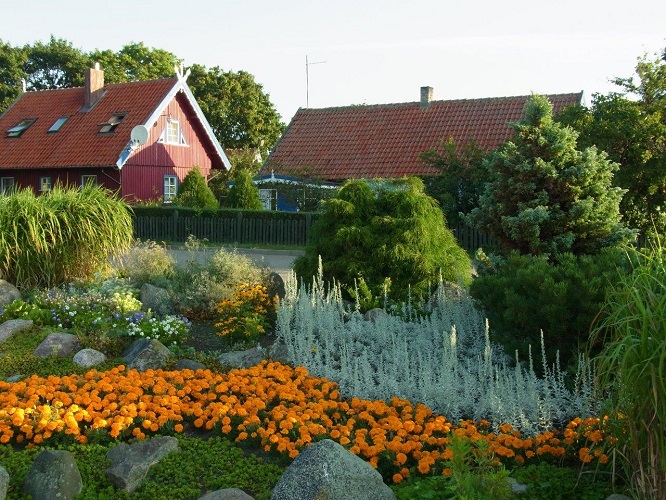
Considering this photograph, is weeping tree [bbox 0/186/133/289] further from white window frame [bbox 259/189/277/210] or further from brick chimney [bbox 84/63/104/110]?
brick chimney [bbox 84/63/104/110]

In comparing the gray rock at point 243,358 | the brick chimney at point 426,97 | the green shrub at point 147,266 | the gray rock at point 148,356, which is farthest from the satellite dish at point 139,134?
the gray rock at point 243,358

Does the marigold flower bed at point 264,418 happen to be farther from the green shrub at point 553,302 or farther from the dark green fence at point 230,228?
the dark green fence at point 230,228

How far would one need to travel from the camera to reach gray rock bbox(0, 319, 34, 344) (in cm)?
896

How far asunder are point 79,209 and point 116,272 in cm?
112

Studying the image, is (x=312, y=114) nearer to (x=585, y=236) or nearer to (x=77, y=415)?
(x=585, y=236)

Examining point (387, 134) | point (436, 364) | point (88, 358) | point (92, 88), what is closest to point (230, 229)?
point (387, 134)

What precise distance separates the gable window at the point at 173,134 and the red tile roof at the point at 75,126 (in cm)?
144

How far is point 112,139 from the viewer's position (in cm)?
3186

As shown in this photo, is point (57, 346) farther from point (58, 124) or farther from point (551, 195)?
point (58, 124)

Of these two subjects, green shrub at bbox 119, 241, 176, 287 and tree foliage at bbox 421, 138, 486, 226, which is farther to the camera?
tree foliage at bbox 421, 138, 486, 226

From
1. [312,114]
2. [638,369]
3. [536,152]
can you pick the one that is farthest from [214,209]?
[638,369]


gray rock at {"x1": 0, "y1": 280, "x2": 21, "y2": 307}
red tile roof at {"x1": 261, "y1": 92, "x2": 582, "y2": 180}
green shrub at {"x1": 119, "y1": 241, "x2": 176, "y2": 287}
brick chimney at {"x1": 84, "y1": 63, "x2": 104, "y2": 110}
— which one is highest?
brick chimney at {"x1": 84, "y1": 63, "x2": 104, "y2": 110}

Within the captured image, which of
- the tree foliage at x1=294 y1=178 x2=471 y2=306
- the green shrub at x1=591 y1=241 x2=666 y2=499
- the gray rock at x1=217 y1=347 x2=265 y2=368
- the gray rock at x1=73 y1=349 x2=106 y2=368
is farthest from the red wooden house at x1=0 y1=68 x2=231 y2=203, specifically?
the green shrub at x1=591 y1=241 x2=666 y2=499

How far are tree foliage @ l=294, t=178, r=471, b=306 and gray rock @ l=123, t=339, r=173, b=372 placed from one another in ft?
9.54
